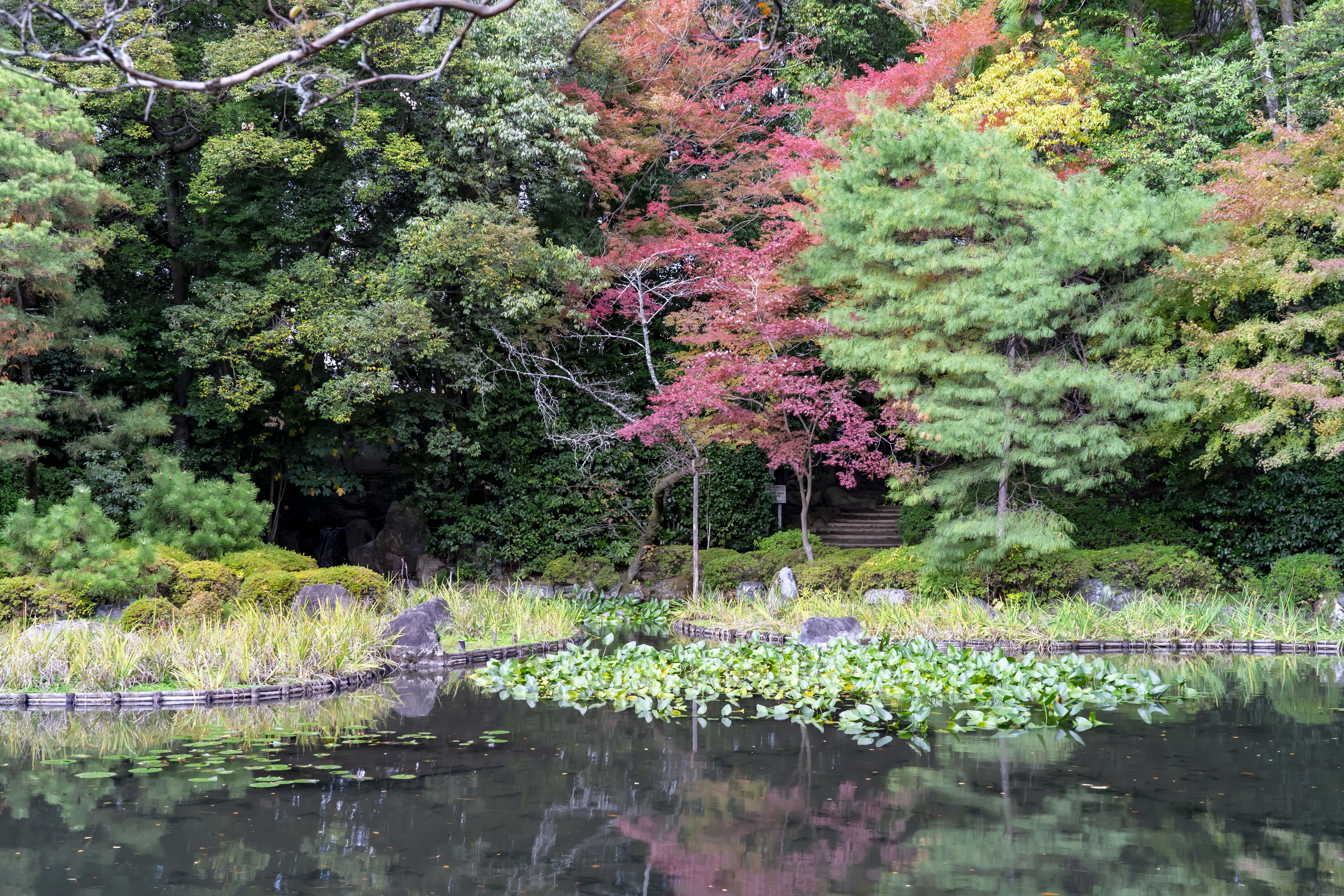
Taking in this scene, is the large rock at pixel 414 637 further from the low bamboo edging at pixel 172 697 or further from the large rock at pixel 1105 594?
the large rock at pixel 1105 594

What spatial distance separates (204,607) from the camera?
8.59 meters

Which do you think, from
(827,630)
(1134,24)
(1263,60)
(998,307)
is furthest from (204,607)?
(1134,24)

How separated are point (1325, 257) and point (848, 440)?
503 centimetres

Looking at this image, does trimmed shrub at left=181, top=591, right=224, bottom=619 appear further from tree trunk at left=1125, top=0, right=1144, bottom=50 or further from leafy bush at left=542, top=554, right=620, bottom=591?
tree trunk at left=1125, top=0, right=1144, bottom=50

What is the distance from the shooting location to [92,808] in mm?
4672

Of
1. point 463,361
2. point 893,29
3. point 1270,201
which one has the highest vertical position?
point 893,29

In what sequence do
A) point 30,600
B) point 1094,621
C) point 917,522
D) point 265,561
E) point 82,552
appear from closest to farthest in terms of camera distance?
point 30,600 → point 82,552 → point 1094,621 → point 265,561 → point 917,522

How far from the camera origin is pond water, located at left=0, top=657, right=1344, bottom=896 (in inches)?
151

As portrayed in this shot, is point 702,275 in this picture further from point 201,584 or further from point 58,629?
point 58,629

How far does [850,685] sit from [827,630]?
6.66ft

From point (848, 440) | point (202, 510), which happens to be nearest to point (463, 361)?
point (202, 510)

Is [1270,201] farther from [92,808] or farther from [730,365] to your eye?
[92,808]

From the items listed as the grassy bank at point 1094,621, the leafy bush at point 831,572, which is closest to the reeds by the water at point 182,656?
the grassy bank at point 1094,621

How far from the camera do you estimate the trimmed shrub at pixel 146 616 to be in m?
8.04
